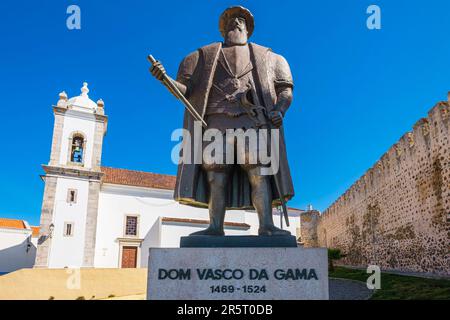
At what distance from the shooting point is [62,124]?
30.6m

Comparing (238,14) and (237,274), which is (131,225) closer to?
(238,14)

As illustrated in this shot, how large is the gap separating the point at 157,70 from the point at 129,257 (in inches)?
1137

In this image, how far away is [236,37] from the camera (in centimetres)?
409

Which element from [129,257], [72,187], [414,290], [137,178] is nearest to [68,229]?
[72,187]

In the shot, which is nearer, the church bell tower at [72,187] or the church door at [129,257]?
the church bell tower at [72,187]

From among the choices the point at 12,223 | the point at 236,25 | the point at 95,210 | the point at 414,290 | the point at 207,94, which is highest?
the point at 236,25

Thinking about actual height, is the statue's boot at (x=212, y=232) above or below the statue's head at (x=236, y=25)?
below

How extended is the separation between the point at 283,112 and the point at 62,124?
30.2 meters

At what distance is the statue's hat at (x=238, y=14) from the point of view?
4.18 m

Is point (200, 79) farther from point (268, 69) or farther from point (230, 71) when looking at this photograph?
point (268, 69)

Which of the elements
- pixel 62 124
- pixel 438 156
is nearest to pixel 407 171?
pixel 438 156

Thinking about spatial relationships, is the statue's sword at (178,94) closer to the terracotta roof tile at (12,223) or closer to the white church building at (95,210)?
the white church building at (95,210)

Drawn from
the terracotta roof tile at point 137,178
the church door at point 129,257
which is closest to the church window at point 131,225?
the church door at point 129,257

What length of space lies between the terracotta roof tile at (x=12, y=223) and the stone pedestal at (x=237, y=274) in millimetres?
42315
